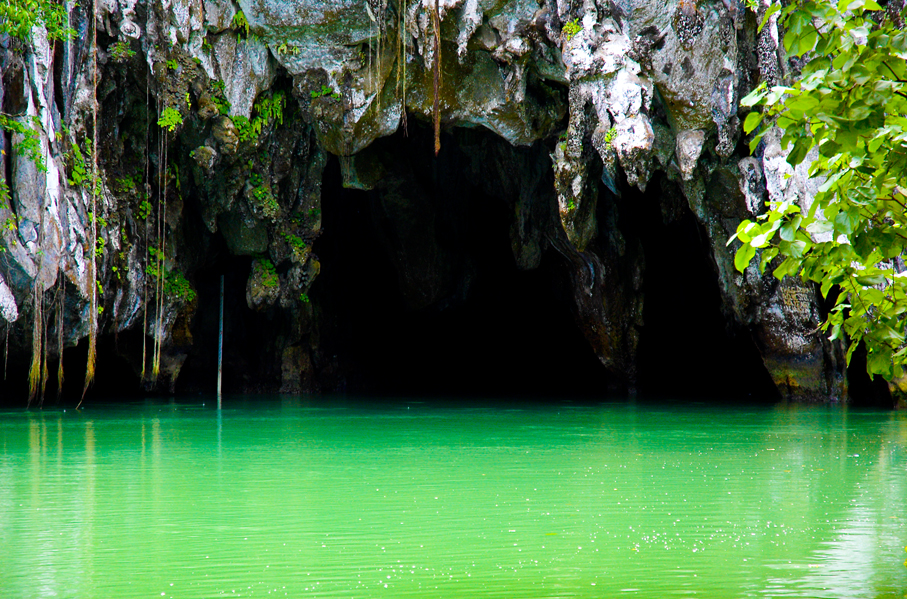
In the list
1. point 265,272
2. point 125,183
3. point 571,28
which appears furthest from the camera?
point 265,272

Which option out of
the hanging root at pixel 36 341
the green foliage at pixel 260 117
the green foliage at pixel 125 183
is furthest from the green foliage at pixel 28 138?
the green foliage at pixel 260 117

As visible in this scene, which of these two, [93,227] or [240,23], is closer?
[93,227]

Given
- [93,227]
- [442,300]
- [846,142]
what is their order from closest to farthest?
[846,142]
[93,227]
[442,300]

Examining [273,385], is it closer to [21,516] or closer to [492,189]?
[492,189]

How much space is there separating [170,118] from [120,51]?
1.11 m

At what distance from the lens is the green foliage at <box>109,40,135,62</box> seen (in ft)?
40.7

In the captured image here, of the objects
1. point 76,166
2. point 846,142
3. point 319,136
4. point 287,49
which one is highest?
point 287,49

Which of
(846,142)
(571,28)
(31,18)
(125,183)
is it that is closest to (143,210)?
(125,183)

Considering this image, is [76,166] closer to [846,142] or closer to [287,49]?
[287,49]

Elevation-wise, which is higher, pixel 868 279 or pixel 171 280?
pixel 171 280

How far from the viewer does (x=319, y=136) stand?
540 inches

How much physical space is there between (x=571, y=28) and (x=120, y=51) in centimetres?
632

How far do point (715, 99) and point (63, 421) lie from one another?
31.4 ft

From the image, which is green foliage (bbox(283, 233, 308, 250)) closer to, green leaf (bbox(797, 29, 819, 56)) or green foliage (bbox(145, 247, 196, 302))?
green foliage (bbox(145, 247, 196, 302))
